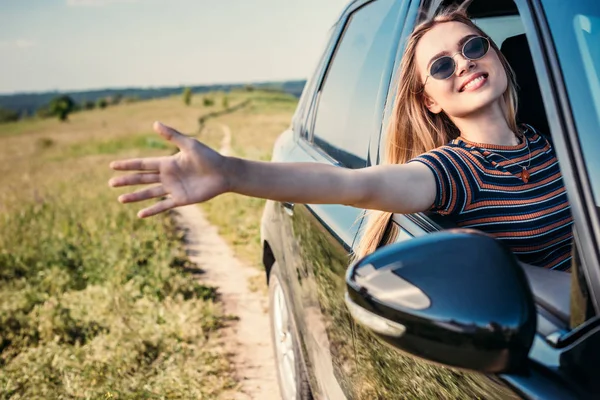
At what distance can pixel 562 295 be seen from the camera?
1.14 meters

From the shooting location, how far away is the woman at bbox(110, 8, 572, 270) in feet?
3.76

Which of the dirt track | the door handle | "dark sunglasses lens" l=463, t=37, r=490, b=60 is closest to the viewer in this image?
"dark sunglasses lens" l=463, t=37, r=490, b=60

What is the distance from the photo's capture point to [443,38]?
5.75 feet

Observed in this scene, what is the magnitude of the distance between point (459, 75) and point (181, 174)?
912mm

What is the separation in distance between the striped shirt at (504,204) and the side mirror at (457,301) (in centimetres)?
59

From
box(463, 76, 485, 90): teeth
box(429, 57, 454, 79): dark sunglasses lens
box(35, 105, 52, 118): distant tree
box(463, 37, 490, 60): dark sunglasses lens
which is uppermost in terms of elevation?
box(463, 37, 490, 60): dark sunglasses lens

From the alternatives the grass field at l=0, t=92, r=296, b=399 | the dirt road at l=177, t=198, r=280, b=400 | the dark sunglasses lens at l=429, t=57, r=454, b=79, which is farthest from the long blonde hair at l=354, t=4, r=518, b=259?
the dirt road at l=177, t=198, r=280, b=400

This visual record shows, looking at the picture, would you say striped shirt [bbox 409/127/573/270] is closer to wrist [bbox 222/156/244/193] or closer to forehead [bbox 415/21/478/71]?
forehead [bbox 415/21/478/71]

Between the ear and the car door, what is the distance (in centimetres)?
17

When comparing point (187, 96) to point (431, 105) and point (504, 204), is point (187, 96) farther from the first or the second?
point (504, 204)

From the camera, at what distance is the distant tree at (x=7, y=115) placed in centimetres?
11369

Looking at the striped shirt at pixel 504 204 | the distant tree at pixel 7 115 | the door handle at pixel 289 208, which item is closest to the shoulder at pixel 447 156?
the striped shirt at pixel 504 204

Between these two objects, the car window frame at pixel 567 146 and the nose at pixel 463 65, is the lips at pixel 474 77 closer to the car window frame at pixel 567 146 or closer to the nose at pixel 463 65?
Answer: the nose at pixel 463 65

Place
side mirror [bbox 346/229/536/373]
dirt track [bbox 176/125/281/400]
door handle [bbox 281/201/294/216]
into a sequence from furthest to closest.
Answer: dirt track [bbox 176/125/281/400], door handle [bbox 281/201/294/216], side mirror [bbox 346/229/536/373]
